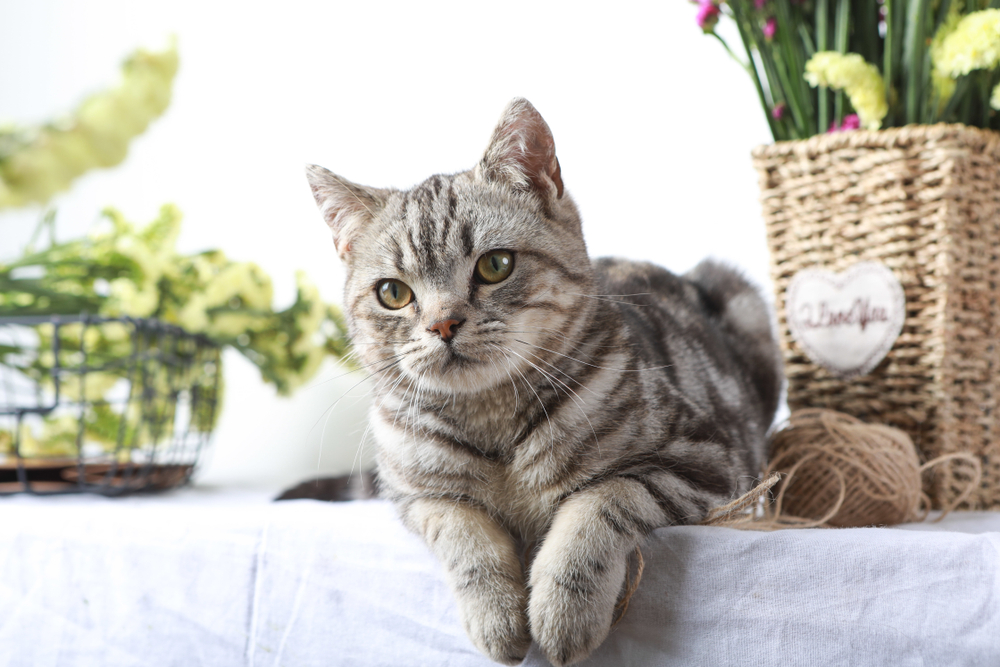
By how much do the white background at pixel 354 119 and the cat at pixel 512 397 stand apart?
0.50m

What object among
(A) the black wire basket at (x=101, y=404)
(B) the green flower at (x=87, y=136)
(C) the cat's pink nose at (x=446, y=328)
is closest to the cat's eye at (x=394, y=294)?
(C) the cat's pink nose at (x=446, y=328)

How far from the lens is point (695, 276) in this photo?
1398 mm

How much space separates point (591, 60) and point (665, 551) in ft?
4.01

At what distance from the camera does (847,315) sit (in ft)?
3.54

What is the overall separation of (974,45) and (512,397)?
795mm

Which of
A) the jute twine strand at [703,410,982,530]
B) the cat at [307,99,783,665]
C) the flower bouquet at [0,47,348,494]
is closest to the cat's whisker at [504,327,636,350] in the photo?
the cat at [307,99,783,665]

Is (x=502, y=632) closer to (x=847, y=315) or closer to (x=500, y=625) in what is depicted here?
(x=500, y=625)

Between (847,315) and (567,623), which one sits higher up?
(847,315)

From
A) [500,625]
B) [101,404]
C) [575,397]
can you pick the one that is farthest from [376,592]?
[101,404]

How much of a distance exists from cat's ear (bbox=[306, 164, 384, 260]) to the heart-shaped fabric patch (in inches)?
28.4

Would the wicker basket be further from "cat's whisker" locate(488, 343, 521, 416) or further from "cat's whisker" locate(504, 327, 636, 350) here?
"cat's whisker" locate(488, 343, 521, 416)

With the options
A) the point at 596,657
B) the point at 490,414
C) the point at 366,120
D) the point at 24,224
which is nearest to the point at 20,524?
the point at 490,414

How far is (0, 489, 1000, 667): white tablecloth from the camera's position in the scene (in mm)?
602

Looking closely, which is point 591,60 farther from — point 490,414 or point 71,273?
point 71,273
